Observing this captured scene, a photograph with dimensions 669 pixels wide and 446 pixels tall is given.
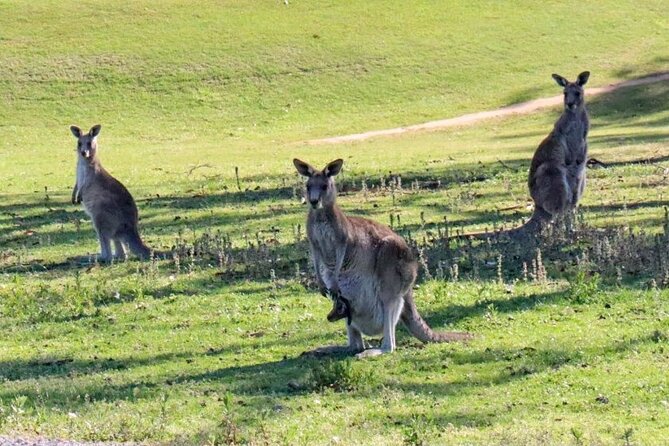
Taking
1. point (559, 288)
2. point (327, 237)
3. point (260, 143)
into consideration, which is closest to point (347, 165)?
point (260, 143)

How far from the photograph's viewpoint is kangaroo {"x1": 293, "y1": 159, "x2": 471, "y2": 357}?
29.3 ft

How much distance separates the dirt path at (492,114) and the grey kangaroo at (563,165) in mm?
12339

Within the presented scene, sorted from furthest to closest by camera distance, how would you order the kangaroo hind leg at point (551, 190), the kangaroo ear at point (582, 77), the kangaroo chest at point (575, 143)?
1. the kangaroo ear at point (582, 77)
2. the kangaroo chest at point (575, 143)
3. the kangaroo hind leg at point (551, 190)

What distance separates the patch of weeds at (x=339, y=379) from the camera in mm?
8344

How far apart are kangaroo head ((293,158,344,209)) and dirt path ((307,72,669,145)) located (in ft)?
62.3

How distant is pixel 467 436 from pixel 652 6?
1482 inches

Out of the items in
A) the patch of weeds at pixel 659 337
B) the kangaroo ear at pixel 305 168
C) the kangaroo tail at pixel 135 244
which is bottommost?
the patch of weeds at pixel 659 337

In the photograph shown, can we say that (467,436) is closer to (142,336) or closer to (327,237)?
(327,237)

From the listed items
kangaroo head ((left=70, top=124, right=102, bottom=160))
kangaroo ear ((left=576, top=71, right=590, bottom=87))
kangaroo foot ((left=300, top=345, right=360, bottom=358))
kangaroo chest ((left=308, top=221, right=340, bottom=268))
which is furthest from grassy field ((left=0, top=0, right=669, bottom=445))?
kangaroo ear ((left=576, top=71, right=590, bottom=87))

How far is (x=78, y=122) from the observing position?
32.1m

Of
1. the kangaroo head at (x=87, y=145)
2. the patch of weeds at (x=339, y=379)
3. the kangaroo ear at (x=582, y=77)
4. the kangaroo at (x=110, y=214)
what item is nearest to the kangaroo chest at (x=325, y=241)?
the patch of weeds at (x=339, y=379)

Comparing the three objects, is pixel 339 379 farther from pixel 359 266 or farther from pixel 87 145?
pixel 87 145

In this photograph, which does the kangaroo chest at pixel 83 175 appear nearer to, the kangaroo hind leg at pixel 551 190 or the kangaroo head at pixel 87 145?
the kangaroo head at pixel 87 145

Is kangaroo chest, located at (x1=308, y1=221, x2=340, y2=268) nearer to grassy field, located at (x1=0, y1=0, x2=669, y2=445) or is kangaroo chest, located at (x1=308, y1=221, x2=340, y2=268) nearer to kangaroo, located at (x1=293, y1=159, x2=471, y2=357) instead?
kangaroo, located at (x1=293, y1=159, x2=471, y2=357)
